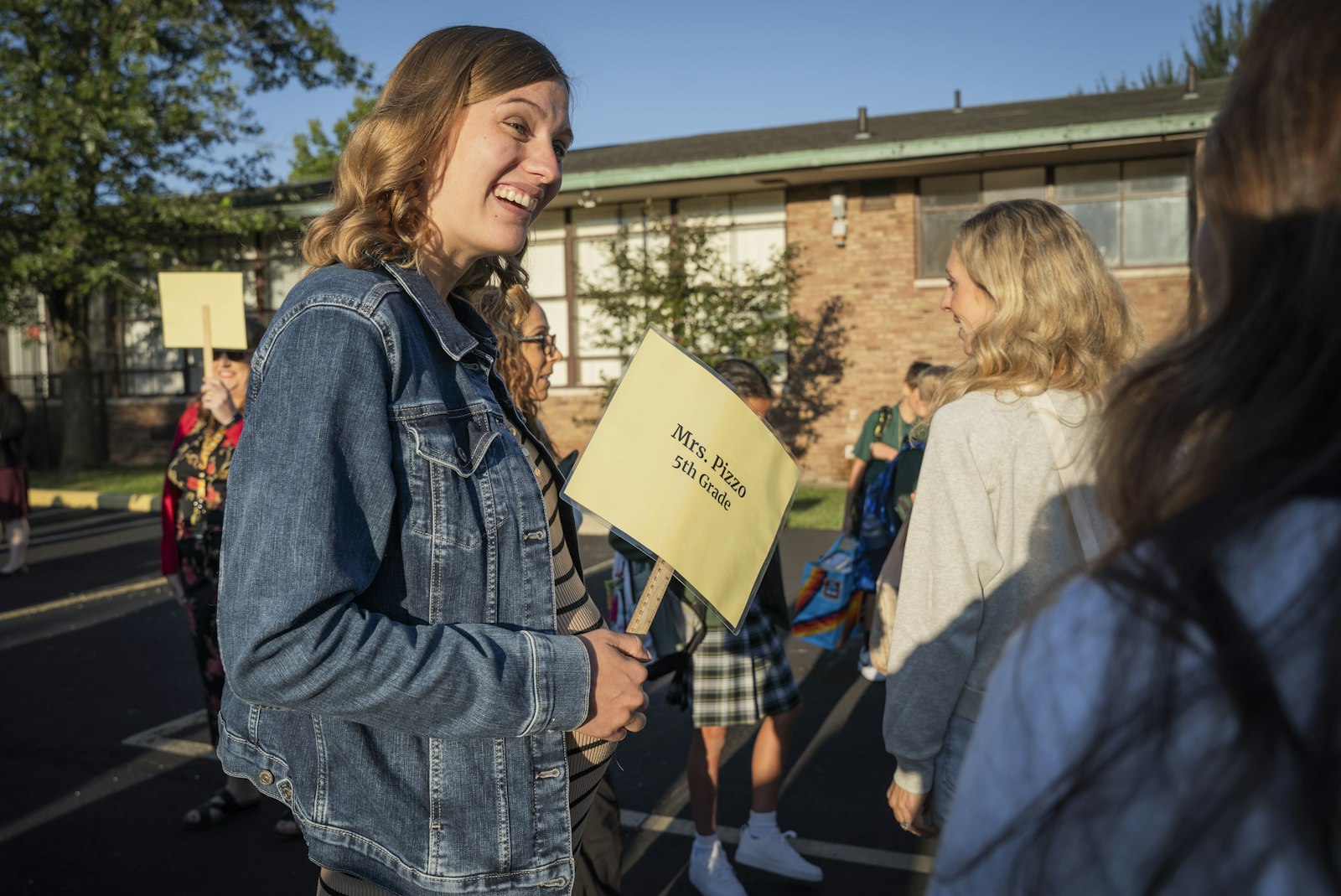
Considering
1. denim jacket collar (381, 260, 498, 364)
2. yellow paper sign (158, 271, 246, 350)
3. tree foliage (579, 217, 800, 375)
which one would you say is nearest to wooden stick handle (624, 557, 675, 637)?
denim jacket collar (381, 260, 498, 364)

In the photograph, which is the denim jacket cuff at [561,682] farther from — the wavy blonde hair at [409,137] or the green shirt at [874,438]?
the green shirt at [874,438]

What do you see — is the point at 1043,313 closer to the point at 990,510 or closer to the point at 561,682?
the point at 990,510

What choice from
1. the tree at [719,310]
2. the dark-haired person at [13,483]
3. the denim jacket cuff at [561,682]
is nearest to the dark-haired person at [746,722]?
the denim jacket cuff at [561,682]

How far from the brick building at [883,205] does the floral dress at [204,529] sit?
1121 cm

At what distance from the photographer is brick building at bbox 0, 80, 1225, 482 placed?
14.0 metres

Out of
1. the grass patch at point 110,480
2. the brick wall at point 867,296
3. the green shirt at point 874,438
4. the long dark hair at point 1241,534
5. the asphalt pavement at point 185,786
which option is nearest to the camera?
the long dark hair at point 1241,534

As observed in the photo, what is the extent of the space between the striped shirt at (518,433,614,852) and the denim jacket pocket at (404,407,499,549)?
0.23 metres

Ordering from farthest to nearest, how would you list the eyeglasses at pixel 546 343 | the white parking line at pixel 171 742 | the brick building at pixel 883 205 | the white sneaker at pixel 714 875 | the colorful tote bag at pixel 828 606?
1. the brick building at pixel 883 205
2. the white parking line at pixel 171 742
3. the colorful tote bag at pixel 828 606
4. the eyeglasses at pixel 546 343
5. the white sneaker at pixel 714 875

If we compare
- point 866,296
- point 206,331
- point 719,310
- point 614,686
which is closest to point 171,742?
point 206,331

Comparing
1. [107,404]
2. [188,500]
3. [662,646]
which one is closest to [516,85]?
[662,646]

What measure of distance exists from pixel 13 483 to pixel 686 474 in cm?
1019

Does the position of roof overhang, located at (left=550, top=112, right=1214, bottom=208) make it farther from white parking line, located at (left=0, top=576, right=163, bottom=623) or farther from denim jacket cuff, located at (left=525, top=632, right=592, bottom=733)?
denim jacket cuff, located at (left=525, top=632, right=592, bottom=733)

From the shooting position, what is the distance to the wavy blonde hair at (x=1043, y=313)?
231 centimetres

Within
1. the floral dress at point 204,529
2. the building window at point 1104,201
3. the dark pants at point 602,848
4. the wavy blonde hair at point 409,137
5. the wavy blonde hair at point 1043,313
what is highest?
the building window at point 1104,201
